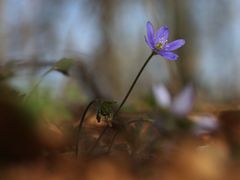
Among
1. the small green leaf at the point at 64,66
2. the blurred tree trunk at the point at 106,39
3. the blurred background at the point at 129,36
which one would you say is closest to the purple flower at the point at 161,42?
the small green leaf at the point at 64,66

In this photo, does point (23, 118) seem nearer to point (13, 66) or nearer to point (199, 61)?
point (13, 66)

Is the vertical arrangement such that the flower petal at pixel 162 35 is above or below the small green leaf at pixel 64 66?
above

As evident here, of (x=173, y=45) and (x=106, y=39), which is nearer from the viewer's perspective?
(x=173, y=45)

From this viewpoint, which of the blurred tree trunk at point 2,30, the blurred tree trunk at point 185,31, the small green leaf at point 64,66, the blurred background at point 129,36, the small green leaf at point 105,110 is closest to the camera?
the small green leaf at point 105,110

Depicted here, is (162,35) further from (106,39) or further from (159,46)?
(106,39)

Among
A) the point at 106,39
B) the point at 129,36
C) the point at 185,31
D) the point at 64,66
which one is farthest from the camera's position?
the point at 185,31

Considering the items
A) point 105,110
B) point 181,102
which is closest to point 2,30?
point 181,102

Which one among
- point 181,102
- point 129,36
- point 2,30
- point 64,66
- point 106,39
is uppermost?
point 64,66

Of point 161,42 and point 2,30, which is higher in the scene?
point 161,42

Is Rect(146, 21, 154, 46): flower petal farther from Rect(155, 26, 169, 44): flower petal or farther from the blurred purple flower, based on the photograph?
the blurred purple flower

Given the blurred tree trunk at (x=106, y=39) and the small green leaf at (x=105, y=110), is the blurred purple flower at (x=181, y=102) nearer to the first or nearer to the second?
the small green leaf at (x=105, y=110)

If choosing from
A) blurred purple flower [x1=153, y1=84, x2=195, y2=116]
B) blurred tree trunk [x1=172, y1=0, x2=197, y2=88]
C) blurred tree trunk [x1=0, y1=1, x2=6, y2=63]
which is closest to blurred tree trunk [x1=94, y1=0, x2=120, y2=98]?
blurred tree trunk [x1=172, y1=0, x2=197, y2=88]
